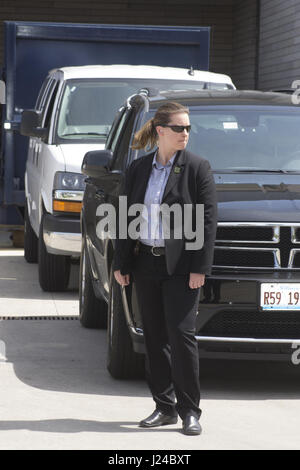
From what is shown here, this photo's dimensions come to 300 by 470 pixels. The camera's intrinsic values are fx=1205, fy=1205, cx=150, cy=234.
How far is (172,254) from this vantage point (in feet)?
20.3

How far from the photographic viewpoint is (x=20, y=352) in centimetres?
853

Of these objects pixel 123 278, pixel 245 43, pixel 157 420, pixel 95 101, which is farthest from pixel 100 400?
pixel 245 43

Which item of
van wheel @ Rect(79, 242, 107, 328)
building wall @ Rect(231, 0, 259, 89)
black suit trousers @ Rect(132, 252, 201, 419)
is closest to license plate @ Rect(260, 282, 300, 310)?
black suit trousers @ Rect(132, 252, 201, 419)

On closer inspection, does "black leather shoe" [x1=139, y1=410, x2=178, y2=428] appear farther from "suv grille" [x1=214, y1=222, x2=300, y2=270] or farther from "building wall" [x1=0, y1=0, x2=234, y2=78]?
"building wall" [x1=0, y1=0, x2=234, y2=78]

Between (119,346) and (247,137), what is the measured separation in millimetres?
1724

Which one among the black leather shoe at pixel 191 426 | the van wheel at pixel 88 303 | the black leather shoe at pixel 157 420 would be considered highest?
the black leather shoe at pixel 191 426

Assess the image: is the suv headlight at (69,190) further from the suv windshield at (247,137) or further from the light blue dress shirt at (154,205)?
the light blue dress shirt at (154,205)

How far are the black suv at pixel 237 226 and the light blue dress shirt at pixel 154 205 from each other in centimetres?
75

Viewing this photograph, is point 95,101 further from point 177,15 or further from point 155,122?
point 177,15

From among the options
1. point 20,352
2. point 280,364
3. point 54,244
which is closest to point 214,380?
point 280,364

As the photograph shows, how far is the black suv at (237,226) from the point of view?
6.93m

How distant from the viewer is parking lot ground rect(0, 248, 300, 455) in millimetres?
6082

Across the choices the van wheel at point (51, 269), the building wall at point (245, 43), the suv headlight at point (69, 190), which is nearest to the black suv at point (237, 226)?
the suv headlight at point (69, 190)

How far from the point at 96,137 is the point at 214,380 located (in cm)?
428
